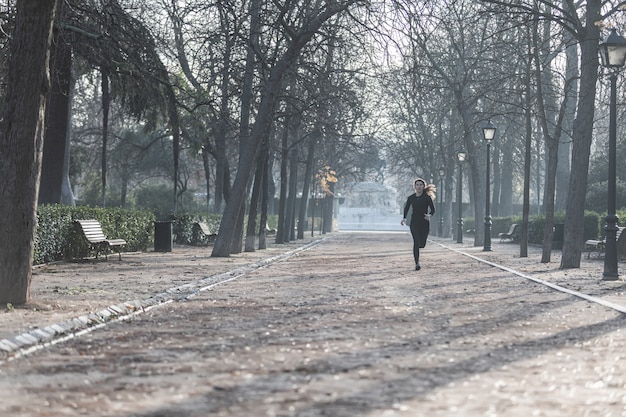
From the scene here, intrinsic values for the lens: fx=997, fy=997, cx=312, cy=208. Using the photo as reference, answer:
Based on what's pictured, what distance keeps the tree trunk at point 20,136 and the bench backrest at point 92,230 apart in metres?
10.5

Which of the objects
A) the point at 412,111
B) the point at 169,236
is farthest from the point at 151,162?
the point at 169,236

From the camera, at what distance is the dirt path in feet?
19.5

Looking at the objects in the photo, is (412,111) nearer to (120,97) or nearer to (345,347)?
(120,97)

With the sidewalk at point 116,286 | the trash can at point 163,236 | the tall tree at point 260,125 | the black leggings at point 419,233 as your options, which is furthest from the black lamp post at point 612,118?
the trash can at point 163,236

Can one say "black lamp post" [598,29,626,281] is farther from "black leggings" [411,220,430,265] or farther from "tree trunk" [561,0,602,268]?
"black leggings" [411,220,430,265]

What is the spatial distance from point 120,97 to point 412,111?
32710 mm

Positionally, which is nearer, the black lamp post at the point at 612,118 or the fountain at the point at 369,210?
the black lamp post at the point at 612,118

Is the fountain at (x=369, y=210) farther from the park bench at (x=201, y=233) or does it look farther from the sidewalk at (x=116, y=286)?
the sidewalk at (x=116, y=286)

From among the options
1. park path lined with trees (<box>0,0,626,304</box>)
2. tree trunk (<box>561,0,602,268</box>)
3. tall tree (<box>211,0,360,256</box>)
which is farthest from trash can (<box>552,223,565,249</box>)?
tree trunk (<box>561,0,602,268</box>)

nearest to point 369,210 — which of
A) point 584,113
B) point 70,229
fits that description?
point 70,229

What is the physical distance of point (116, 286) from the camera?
50.3ft

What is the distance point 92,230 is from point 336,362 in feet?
53.8

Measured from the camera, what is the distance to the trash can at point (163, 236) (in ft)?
102

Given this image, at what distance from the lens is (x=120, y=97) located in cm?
2855
